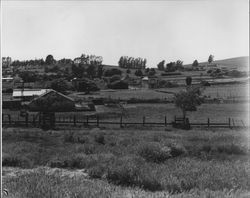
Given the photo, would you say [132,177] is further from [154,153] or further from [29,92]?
[29,92]

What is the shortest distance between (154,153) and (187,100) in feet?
62.0

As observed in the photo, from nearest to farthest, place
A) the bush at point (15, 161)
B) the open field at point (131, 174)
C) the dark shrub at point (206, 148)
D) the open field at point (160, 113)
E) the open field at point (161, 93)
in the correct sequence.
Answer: the open field at point (131, 174) < the bush at point (15, 161) < the dark shrub at point (206, 148) < the open field at point (160, 113) < the open field at point (161, 93)

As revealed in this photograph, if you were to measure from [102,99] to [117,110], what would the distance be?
6.60 feet

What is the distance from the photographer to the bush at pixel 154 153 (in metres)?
8.59

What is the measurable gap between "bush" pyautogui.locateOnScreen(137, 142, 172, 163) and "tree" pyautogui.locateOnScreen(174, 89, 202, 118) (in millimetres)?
17786

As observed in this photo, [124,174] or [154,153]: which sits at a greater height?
[124,174]

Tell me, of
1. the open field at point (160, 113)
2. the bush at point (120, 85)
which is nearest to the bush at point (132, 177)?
the open field at point (160, 113)

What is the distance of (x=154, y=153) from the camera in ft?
28.5

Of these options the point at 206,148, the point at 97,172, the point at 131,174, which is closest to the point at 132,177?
the point at 131,174

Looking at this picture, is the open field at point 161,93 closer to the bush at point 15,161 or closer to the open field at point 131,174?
the open field at point 131,174

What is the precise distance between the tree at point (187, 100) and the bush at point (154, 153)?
1779cm

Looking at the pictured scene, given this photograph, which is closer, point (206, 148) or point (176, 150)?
point (176, 150)

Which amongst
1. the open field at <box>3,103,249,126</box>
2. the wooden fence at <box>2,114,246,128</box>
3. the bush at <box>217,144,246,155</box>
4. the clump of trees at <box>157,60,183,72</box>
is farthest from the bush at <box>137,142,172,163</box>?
the clump of trees at <box>157,60,183,72</box>

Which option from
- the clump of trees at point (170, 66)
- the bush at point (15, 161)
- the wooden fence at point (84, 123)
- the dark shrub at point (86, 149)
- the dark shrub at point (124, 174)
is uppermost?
the clump of trees at point (170, 66)
